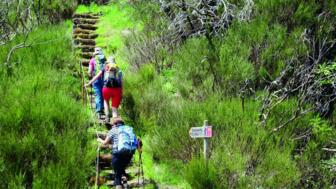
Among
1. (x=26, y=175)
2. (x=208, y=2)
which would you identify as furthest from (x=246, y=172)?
(x=208, y=2)

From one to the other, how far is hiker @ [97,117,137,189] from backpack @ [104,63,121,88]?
208 cm

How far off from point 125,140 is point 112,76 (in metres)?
2.45

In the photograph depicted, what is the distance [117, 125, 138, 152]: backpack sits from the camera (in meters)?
8.49

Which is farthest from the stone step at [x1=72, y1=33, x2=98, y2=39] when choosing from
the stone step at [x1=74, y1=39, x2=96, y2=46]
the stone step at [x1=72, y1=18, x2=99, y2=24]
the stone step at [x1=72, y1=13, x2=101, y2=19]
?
the stone step at [x1=72, y1=13, x2=101, y2=19]

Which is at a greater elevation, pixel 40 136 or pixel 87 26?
pixel 87 26

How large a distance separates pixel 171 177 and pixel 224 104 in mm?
1792

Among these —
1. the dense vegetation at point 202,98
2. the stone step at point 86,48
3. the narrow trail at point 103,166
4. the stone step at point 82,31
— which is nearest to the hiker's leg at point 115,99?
the narrow trail at point 103,166

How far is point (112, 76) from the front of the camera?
419 inches

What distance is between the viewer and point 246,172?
28.8 feet

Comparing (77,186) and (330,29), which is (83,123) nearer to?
(77,186)

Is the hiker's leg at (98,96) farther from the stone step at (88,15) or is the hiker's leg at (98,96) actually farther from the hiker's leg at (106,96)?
the stone step at (88,15)

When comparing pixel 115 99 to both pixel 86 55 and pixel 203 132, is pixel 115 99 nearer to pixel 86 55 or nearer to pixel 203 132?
pixel 203 132

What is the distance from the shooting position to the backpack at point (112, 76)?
10570 mm

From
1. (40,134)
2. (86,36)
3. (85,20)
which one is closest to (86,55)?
(86,36)
